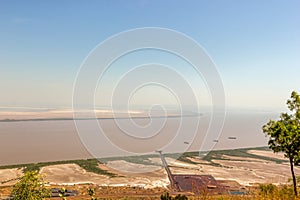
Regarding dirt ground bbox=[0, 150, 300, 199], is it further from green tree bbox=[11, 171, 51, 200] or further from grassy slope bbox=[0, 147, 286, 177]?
green tree bbox=[11, 171, 51, 200]

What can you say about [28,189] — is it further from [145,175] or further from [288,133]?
[145,175]

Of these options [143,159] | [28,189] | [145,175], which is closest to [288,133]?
[28,189]

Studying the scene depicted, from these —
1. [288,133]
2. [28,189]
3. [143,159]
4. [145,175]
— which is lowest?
[145,175]

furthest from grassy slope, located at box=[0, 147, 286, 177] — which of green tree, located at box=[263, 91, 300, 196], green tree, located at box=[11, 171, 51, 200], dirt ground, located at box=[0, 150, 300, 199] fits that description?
green tree, located at box=[263, 91, 300, 196]

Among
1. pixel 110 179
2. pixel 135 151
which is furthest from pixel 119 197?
pixel 135 151

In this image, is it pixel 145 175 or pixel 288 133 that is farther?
pixel 145 175

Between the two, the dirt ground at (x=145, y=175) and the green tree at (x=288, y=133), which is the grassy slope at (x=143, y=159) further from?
the green tree at (x=288, y=133)

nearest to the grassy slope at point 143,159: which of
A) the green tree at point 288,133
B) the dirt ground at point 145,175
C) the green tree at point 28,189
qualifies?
the dirt ground at point 145,175

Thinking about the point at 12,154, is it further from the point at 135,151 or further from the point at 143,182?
the point at 143,182
